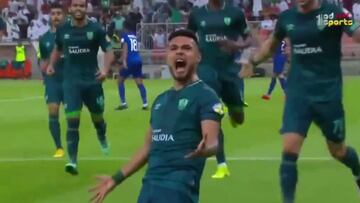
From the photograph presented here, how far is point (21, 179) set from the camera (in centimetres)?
1367

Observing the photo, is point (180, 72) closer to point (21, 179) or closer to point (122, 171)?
point (122, 171)

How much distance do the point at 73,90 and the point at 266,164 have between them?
303 centimetres

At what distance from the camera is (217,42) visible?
12.8 m

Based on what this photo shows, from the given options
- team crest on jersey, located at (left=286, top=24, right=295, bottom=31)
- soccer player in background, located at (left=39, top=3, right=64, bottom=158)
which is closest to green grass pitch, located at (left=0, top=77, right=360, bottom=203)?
soccer player in background, located at (left=39, top=3, right=64, bottom=158)

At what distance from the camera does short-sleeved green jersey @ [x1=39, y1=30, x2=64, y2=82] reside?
1554 cm

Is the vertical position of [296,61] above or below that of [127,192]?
above

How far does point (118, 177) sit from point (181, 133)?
0.53 m

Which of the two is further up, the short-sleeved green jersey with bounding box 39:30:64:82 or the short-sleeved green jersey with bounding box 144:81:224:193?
the short-sleeved green jersey with bounding box 144:81:224:193

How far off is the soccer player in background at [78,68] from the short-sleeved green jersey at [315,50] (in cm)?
432

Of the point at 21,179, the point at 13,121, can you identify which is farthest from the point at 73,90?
the point at 13,121

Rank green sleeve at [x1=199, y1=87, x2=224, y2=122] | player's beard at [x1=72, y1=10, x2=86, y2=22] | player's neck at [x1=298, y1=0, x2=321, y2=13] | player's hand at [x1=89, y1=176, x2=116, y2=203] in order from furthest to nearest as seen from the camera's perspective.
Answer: player's beard at [x1=72, y1=10, x2=86, y2=22] < player's neck at [x1=298, y1=0, x2=321, y2=13] < green sleeve at [x1=199, y1=87, x2=224, y2=122] < player's hand at [x1=89, y1=176, x2=116, y2=203]

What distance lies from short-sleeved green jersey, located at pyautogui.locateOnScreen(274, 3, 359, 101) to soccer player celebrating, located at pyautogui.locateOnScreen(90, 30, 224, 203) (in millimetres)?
3343

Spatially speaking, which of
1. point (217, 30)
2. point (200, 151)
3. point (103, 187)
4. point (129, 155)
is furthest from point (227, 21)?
point (200, 151)

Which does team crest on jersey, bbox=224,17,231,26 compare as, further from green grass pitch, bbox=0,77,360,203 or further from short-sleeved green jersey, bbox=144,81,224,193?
short-sleeved green jersey, bbox=144,81,224,193
